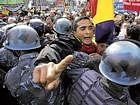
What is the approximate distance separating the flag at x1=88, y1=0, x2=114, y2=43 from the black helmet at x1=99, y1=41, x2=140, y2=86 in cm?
223

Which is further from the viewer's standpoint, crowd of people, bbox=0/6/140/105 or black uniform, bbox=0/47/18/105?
black uniform, bbox=0/47/18/105

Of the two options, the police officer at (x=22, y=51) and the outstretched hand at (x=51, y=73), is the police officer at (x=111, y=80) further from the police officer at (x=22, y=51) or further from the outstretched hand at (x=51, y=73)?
the police officer at (x=22, y=51)

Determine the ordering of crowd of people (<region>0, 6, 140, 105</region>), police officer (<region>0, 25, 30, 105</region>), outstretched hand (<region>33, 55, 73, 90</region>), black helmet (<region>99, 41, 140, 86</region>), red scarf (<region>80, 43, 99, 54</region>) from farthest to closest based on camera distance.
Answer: red scarf (<region>80, 43, 99, 54</region>)
police officer (<region>0, 25, 30, 105</region>)
black helmet (<region>99, 41, 140, 86</region>)
crowd of people (<region>0, 6, 140, 105</region>)
outstretched hand (<region>33, 55, 73, 90</region>)

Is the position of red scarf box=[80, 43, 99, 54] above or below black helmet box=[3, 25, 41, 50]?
below

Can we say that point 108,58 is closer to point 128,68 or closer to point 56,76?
point 128,68

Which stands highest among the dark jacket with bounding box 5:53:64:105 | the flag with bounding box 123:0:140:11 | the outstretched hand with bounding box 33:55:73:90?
the outstretched hand with bounding box 33:55:73:90

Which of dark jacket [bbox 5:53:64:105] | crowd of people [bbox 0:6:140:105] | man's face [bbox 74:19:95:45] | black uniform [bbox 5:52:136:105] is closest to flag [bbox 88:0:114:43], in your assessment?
man's face [bbox 74:19:95:45]

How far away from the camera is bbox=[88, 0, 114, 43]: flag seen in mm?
5121

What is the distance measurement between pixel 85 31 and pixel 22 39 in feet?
4.00

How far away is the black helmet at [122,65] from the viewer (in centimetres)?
272

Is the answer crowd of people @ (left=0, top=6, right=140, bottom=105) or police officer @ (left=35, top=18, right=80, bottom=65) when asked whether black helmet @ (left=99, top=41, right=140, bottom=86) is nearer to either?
crowd of people @ (left=0, top=6, right=140, bottom=105)

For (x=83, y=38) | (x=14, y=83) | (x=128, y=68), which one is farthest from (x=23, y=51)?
(x=128, y=68)

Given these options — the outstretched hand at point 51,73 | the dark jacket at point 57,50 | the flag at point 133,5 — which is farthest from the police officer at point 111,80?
the flag at point 133,5

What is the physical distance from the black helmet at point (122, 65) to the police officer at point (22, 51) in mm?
841
